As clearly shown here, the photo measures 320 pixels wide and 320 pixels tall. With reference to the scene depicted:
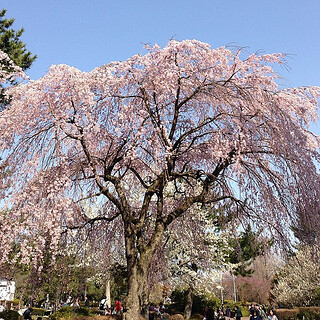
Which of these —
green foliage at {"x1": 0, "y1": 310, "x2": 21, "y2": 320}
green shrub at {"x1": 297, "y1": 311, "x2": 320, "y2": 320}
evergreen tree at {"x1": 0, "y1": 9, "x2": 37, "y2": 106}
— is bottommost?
green shrub at {"x1": 297, "y1": 311, "x2": 320, "y2": 320}

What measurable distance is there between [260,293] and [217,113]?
32805 millimetres

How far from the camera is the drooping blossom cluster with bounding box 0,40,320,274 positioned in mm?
7098

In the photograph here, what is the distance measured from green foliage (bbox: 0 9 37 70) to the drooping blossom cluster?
8.37m

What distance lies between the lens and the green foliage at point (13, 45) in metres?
15.1

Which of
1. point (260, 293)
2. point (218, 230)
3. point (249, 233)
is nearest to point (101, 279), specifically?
point (218, 230)

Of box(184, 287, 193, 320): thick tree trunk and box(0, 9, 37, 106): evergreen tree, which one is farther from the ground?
box(0, 9, 37, 106): evergreen tree

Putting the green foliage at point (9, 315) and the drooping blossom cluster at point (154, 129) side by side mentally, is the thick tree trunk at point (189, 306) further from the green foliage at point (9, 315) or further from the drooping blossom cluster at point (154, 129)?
the drooping blossom cluster at point (154, 129)

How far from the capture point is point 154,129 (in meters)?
7.90

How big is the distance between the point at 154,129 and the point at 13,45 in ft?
35.4

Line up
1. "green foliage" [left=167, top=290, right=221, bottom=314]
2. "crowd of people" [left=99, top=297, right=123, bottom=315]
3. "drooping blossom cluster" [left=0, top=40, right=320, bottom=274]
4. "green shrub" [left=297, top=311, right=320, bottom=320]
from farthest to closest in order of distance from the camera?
"green foliage" [left=167, top=290, right=221, bottom=314], "crowd of people" [left=99, top=297, right=123, bottom=315], "green shrub" [left=297, top=311, right=320, bottom=320], "drooping blossom cluster" [left=0, top=40, right=320, bottom=274]

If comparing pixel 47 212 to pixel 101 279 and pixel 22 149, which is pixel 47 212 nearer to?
pixel 22 149

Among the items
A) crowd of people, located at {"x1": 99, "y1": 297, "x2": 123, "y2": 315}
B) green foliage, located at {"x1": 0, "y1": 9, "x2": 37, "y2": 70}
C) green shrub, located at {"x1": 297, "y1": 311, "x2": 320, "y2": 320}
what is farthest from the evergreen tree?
green shrub, located at {"x1": 297, "y1": 311, "x2": 320, "y2": 320}

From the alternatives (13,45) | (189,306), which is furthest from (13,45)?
(189,306)

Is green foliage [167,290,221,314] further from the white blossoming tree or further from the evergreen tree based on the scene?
the evergreen tree
